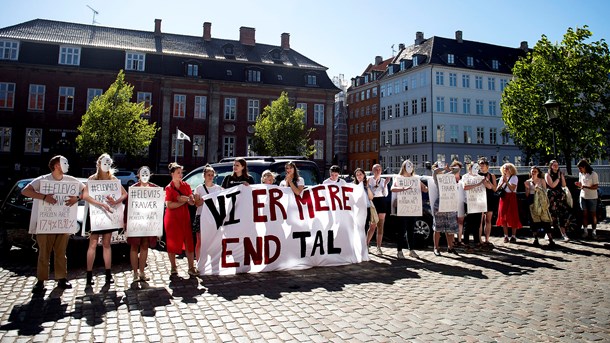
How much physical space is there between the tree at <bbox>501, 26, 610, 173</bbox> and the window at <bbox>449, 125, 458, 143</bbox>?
26488 millimetres

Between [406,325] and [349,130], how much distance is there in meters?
70.2

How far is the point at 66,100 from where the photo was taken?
125 ft

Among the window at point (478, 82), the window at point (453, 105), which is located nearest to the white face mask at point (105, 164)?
the window at point (453, 105)

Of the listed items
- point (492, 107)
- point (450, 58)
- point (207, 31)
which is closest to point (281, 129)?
point (207, 31)

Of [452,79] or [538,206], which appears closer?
[538,206]

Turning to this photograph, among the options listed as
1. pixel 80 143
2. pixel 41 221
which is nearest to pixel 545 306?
pixel 41 221

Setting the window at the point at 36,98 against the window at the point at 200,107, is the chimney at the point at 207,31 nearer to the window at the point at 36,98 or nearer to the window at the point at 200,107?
the window at the point at 200,107

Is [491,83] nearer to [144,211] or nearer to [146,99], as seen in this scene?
[146,99]

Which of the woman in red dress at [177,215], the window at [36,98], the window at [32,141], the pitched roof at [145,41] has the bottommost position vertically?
the woman in red dress at [177,215]

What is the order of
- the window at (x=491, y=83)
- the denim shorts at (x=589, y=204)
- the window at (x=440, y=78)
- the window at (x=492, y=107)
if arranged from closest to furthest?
the denim shorts at (x=589, y=204)
the window at (x=440, y=78)
the window at (x=492, y=107)
the window at (x=491, y=83)

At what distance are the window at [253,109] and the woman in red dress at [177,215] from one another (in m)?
37.5

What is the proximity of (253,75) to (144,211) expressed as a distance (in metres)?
38.9

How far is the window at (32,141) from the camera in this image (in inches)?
1448

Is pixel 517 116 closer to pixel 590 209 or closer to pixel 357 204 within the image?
pixel 590 209
